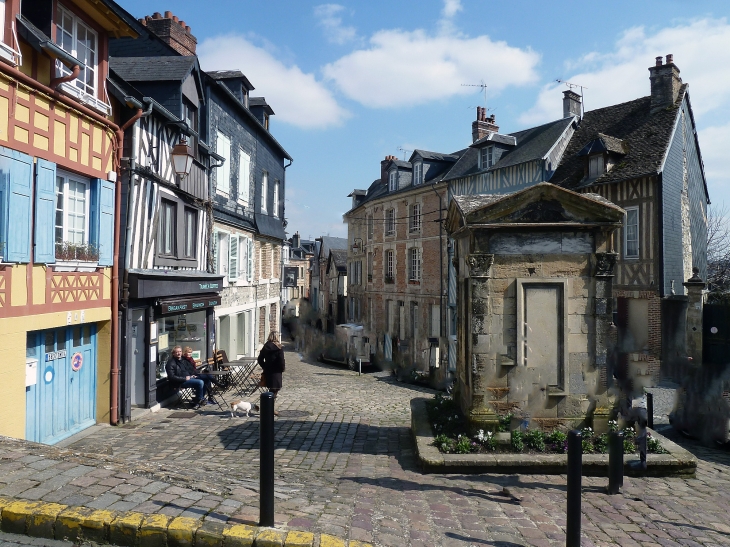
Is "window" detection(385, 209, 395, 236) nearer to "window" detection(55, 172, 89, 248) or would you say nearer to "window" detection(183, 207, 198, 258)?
"window" detection(183, 207, 198, 258)

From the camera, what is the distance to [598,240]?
6.67 m

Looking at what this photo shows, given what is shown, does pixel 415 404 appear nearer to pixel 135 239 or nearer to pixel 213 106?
pixel 135 239

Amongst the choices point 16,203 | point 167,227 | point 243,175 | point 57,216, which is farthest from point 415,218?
point 16,203

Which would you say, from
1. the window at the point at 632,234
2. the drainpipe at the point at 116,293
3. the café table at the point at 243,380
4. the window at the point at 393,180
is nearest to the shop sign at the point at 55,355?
the drainpipe at the point at 116,293

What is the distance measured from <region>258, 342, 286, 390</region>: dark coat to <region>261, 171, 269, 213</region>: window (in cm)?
956

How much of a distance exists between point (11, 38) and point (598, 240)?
23.0ft

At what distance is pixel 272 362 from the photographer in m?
9.84

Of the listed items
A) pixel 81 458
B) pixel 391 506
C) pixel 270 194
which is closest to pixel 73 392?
pixel 81 458

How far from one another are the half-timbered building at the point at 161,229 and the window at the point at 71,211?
0.94m

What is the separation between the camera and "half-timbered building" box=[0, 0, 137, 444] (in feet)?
21.6

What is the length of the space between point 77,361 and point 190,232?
452 centimetres

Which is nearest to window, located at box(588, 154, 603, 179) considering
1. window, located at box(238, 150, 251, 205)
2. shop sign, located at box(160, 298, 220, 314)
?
window, located at box(238, 150, 251, 205)

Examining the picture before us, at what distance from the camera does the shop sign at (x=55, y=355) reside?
24.8 ft

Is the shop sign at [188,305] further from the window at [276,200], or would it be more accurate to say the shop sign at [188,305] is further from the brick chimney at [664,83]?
the brick chimney at [664,83]
